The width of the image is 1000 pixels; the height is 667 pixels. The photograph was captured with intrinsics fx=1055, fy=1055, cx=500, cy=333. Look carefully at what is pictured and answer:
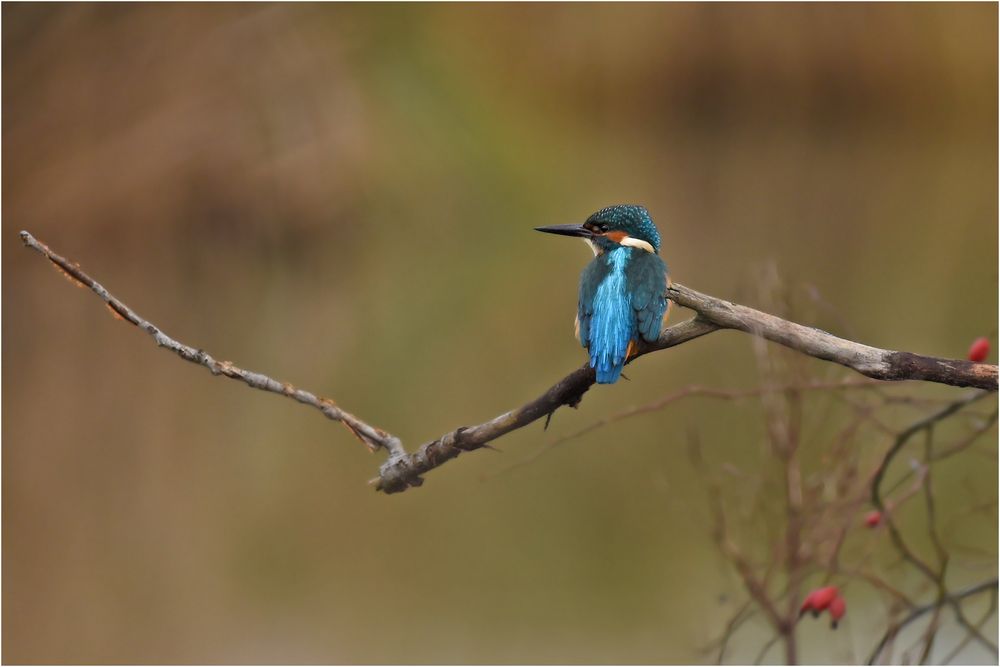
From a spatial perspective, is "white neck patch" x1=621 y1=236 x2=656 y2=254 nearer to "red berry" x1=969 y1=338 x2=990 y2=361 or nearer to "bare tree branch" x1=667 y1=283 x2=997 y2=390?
"bare tree branch" x1=667 y1=283 x2=997 y2=390

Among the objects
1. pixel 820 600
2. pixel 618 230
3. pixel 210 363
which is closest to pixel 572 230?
pixel 618 230

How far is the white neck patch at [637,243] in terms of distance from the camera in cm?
115

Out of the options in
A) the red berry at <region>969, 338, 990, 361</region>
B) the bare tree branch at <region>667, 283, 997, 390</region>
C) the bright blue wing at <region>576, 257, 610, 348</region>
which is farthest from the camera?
the red berry at <region>969, 338, 990, 361</region>

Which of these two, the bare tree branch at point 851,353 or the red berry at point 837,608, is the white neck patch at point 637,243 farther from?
the red berry at point 837,608

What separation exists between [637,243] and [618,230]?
0.04 m

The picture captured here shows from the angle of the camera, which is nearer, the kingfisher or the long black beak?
the kingfisher

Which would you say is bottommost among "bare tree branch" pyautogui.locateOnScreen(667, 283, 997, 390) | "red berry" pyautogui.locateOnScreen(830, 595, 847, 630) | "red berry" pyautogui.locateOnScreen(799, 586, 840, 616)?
"red berry" pyautogui.locateOnScreen(830, 595, 847, 630)

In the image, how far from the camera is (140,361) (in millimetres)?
3424

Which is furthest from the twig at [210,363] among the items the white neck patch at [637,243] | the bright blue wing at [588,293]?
the white neck patch at [637,243]

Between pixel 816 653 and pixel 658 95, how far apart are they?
1.98 meters

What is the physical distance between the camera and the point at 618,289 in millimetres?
1066

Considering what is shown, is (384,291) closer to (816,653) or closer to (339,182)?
(339,182)

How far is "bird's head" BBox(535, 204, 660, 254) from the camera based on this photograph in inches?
45.8

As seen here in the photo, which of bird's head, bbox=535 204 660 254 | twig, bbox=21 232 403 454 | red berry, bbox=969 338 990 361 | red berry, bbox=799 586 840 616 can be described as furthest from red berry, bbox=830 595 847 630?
twig, bbox=21 232 403 454
